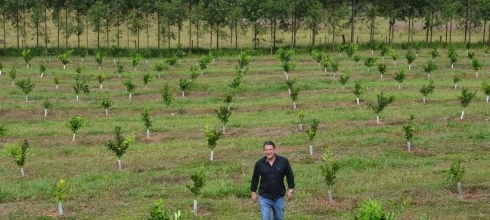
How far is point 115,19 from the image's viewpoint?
65812 millimetres

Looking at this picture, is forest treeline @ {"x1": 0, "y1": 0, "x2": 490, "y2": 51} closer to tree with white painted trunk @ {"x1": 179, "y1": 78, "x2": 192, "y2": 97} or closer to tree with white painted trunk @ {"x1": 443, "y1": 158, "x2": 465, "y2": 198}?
tree with white painted trunk @ {"x1": 179, "y1": 78, "x2": 192, "y2": 97}

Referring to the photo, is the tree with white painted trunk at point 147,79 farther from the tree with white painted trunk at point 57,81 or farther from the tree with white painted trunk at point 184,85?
the tree with white painted trunk at point 57,81

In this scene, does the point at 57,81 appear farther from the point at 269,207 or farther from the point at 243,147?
the point at 269,207

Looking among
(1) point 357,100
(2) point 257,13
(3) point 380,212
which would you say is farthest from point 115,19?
(3) point 380,212

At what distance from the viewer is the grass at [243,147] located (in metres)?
17.9

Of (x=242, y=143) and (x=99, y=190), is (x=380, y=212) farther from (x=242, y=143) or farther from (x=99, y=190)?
(x=242, y=143)

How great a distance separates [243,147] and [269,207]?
489 inches

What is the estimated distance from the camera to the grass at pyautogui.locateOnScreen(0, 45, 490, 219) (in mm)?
17875

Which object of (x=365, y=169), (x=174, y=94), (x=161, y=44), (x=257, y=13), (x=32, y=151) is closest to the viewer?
(x=365, y=169)

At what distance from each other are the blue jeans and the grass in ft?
9.64

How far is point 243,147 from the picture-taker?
1019 inches

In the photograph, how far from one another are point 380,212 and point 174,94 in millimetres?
30323

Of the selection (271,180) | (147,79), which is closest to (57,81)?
(147,79)

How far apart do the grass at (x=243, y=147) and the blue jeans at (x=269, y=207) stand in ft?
Answer: 9.64
